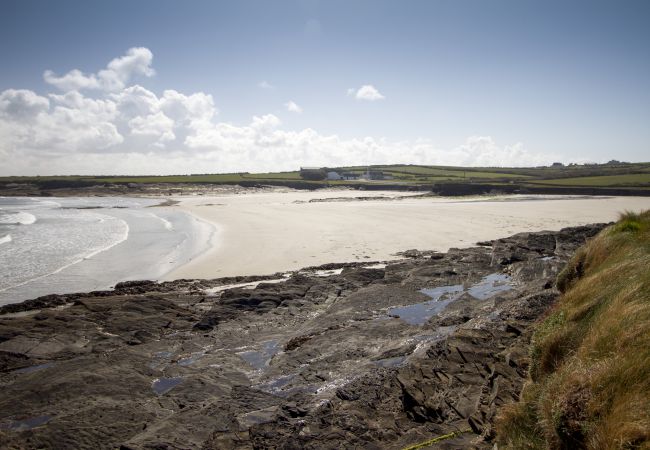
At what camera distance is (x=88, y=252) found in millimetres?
→ 28672

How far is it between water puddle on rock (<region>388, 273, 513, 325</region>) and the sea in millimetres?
13270

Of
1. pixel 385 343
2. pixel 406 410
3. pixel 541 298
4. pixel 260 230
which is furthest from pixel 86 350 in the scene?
pixel 260 230

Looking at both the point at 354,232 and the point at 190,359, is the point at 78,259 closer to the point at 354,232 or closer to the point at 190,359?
the point at 190,359

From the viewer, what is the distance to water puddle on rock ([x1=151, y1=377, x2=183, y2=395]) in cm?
1007

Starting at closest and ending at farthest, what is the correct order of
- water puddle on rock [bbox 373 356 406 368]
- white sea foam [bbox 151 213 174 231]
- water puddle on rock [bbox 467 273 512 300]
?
water puddle on rock [bbox 373 356 406 368] < water puddle on rock [bbox 467 273 512 300] < white sea foam [bbox 151 213 174 231]

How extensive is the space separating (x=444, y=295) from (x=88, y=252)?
24.1 m

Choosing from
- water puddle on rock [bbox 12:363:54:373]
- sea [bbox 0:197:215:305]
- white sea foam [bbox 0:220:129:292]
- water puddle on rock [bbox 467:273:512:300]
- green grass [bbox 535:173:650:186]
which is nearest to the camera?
water puddle on rock [bbox 12:363:54:373]

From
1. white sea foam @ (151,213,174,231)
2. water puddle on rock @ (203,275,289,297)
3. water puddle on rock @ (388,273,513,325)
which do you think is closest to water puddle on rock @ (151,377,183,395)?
water puddle on rock @ (203,275,289,297)

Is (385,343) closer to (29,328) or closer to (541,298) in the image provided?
(541,298)

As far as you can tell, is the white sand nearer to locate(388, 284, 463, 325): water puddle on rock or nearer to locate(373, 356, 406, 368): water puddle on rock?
locate(388, 284, 463, 325): water puddle on rock

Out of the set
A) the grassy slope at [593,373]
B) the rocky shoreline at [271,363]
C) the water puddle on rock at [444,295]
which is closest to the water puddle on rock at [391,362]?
the rocky shoreline at [271,363]

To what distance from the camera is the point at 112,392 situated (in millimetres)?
9656

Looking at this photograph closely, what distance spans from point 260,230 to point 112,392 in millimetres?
27348

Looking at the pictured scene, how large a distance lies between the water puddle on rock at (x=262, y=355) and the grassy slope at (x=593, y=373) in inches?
270
